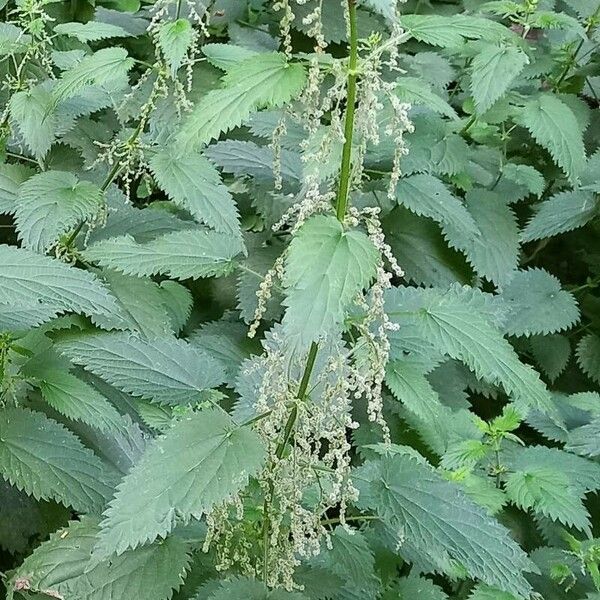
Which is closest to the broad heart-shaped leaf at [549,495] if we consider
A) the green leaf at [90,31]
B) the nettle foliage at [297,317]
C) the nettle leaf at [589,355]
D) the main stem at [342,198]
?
the nettle foliage at [297,317]

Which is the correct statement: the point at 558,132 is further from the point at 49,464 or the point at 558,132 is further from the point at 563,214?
the point at 49,464

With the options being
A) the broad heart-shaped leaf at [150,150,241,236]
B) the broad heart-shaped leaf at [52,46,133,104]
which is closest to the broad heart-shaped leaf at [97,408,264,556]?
the broad heart-shaped leaf at [150,150,241,236]

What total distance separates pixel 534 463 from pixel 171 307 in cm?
92

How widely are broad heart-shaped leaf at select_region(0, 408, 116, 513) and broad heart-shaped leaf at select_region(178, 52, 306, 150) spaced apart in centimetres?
66

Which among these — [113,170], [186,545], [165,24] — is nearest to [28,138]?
[113,170]

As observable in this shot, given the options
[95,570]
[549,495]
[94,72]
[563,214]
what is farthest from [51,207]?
[563,214]

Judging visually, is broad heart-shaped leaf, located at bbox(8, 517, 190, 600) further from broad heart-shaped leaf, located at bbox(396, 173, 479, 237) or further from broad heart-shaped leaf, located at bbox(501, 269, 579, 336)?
broad heart-shaped leaf, located at bbox(501, 269, 579, 336)

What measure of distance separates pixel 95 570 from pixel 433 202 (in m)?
1.24

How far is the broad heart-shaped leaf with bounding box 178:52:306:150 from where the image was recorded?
90cm

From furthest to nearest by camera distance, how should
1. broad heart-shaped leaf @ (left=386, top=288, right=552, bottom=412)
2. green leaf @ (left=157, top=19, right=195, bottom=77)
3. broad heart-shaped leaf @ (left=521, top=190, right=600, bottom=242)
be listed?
broad heart-shaped leaf @ (left=521, top=190, right=600, bottom=242)
green leaf @ (left=157, top=19, right=195, bottom=77)
broad heart-shaped leaf @ (left=386, top=288, right=552, bottom=412)

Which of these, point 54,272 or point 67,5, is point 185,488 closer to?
point 54,272

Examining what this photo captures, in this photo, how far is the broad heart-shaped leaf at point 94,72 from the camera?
156cm

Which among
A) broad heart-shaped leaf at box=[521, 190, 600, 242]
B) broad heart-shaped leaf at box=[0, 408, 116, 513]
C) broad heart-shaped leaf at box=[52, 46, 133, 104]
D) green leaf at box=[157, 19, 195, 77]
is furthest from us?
broad heart-shaped leaf at box=[521, 190, 600, 242]

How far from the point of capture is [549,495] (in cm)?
147
